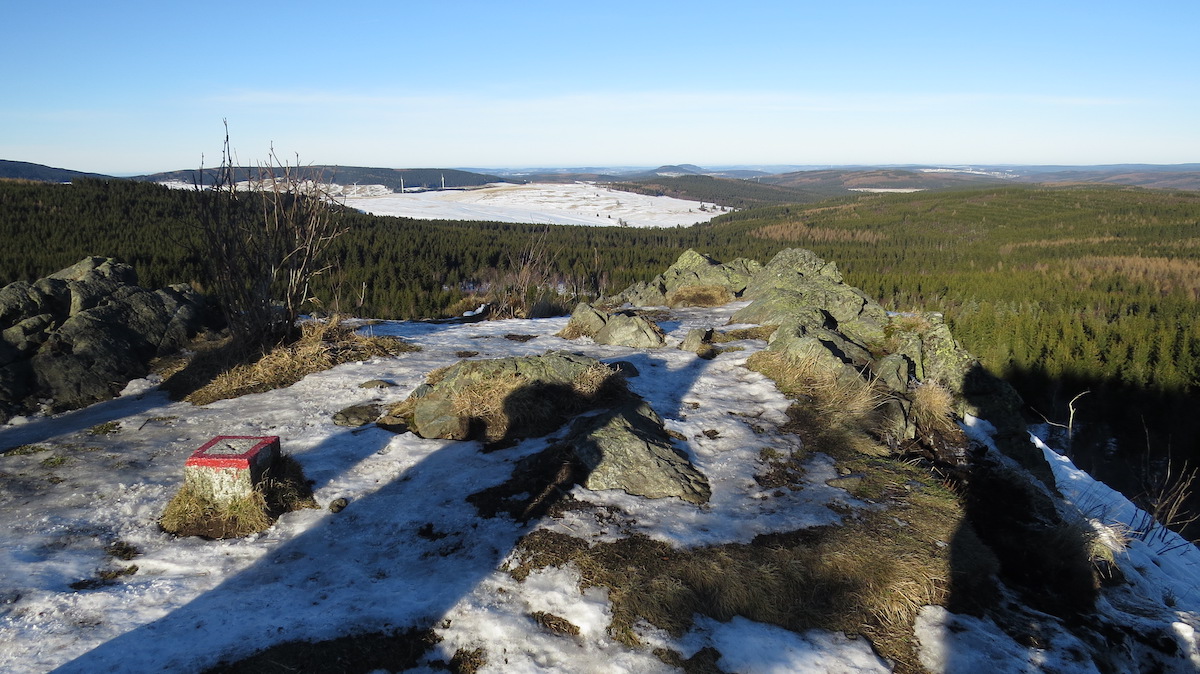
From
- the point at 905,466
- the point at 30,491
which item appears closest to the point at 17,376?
the point at 30,491

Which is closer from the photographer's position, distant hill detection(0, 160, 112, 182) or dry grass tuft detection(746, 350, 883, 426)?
dry grass tuft detection(746, 350, 883, 426)

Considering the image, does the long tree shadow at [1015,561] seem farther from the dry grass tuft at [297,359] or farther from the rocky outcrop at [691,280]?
the rocky outcrop at [691,280]

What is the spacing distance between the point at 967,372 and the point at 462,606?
34.0ft

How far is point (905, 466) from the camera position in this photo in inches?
252

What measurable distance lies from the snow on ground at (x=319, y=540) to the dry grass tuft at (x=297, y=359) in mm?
357

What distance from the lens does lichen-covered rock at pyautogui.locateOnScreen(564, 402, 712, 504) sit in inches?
225

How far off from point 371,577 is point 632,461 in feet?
8.67

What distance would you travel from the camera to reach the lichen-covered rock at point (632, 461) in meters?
5.71

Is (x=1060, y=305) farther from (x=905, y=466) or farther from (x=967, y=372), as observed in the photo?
(x=905, y=466)

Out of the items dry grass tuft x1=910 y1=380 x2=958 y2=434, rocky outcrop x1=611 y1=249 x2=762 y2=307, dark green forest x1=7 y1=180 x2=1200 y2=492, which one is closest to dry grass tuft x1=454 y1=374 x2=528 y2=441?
dark green forest x1=7 y1=180 x2=1200 y2=492

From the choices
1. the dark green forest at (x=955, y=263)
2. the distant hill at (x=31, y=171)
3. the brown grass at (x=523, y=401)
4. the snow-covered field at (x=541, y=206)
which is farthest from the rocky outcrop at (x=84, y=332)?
the distant hill at (x=31, y=171)

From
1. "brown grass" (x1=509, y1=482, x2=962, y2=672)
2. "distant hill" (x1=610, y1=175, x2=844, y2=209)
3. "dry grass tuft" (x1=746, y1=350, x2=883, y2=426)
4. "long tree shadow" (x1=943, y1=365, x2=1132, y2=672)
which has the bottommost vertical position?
"long tree shadow" (x1=943, y1=365, x2=1132, y2=672)

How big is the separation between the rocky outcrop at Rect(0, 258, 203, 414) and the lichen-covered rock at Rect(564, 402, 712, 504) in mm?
6974

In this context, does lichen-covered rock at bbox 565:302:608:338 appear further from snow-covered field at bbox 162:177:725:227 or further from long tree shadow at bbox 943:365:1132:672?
snow-covered field at bbox 162:177:725:227
